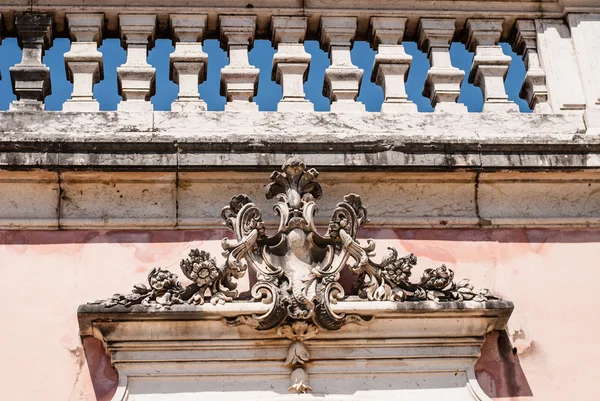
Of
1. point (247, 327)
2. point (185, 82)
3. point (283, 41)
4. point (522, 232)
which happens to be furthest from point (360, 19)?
point (247, 327)

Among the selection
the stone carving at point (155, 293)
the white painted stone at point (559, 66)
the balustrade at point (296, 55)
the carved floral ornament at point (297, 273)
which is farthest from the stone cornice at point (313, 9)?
the stone carving at point (155, 293)

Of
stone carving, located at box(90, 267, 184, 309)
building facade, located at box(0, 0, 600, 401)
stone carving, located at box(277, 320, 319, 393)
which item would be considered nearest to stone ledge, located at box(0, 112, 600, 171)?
building facade, located at box(0, 0, 600, 401)

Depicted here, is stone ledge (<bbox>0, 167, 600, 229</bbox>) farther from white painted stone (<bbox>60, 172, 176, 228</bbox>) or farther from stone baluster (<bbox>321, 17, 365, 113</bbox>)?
stone baluster (<bbox>321, 17, 365, 113</bbox>)

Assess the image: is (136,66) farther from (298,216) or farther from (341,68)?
(298,216)

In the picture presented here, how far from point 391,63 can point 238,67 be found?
1.06 metres

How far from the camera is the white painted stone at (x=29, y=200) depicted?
27.0ft

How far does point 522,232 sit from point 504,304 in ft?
2.43

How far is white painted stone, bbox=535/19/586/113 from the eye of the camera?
351 inches

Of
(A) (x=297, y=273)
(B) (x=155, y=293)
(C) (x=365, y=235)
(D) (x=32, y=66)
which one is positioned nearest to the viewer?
(B) (x=155, y=293)

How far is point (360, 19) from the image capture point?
361 inches

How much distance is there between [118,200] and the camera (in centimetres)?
833

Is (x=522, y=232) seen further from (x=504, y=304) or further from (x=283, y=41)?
(x=283, y=41)

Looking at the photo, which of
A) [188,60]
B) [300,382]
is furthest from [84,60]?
[300,382]

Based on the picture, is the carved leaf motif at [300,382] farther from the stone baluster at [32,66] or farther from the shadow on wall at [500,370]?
the stone baluster at [32,66]
